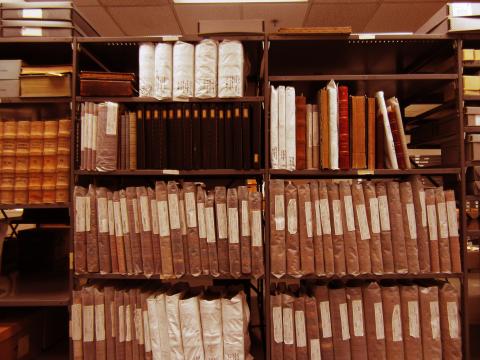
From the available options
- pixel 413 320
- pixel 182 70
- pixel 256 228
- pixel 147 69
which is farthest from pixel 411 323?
pixel 147 69

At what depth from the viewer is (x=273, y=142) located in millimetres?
1423

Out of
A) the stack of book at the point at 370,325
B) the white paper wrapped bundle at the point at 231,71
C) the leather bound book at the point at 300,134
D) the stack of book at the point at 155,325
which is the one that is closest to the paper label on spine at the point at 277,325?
the stack of book at the point at 370,325

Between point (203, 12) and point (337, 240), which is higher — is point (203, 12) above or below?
above

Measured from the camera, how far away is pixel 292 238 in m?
1.41

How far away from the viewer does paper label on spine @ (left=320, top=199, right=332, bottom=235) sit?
1.40m

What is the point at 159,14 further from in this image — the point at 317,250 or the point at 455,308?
the point at 455,308

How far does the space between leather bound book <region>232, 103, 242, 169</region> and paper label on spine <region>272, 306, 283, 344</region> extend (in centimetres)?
69

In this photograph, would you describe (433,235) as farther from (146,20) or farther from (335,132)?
(146,20)

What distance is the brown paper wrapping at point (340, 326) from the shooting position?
139cm

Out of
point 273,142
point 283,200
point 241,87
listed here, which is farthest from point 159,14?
point 283,200

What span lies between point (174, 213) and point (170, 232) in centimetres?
9

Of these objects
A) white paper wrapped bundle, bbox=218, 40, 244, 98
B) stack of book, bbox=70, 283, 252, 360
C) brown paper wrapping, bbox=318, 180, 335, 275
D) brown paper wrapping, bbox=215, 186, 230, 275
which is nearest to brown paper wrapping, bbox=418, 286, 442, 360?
brown paper wrapping, bbox=318, 180, 335, 275

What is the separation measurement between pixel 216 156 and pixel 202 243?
413 mm

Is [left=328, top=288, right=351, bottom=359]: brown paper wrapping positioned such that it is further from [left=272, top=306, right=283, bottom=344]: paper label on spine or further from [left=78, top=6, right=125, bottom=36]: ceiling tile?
[left=78, top=6, right=125, bottom=36]: ceiling tile
